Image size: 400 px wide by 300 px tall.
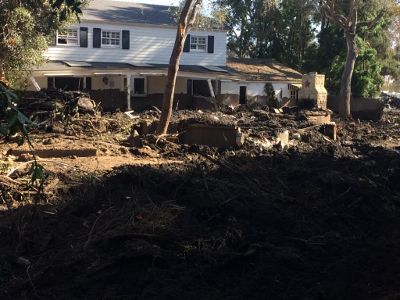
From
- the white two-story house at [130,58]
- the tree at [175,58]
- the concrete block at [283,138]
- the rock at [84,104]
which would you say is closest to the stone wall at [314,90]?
the white two-story house at [130,58]

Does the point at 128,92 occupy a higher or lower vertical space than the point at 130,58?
lower

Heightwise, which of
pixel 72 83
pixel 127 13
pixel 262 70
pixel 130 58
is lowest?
pixel 72 83

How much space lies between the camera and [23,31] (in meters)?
17.9

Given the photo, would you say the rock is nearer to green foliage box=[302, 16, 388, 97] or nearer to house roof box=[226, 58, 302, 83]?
house roof box=[226, 58, 302, 83]

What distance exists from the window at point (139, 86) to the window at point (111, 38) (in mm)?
2292

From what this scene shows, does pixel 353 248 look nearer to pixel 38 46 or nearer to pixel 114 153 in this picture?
pixel 114 153

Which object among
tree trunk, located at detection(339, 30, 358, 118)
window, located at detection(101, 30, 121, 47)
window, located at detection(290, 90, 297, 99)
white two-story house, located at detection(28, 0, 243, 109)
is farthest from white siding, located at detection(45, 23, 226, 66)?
tree trunk, located at detection(339, 30, 358, 118)

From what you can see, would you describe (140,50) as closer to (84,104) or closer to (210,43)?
(210,43)

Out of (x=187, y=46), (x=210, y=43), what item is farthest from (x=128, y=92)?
(x=210, y=43)

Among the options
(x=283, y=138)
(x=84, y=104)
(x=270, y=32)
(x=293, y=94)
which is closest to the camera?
(x=283, y=138)

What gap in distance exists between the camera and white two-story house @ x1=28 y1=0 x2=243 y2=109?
91.2 feet

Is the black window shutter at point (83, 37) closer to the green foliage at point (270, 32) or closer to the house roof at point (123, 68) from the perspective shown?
the house roof at point (123, 68)

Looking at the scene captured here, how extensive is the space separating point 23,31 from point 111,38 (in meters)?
12.0

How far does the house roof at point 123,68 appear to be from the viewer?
2559 cm
